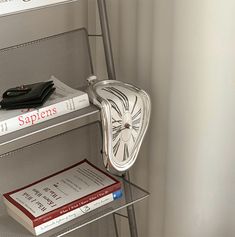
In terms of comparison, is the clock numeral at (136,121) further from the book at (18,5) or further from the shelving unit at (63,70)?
the book at (18,5)

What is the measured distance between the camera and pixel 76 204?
166 centimetres

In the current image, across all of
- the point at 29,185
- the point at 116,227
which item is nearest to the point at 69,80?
the point at 29,185

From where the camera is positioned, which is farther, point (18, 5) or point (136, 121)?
point (136, 121)

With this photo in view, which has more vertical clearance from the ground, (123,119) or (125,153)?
(123,119)

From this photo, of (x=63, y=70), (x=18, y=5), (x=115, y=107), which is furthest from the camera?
(x=63, y=70)

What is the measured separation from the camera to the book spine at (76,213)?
1624 mm

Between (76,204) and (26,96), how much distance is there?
1.12ft

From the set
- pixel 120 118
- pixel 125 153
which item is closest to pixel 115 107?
pixel 120 118

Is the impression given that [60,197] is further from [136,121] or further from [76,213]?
[136,121]

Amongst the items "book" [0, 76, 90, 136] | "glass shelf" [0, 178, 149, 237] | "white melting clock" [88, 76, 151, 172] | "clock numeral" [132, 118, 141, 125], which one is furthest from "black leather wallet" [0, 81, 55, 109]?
"glass shelf" [0, 178, 149, 237]

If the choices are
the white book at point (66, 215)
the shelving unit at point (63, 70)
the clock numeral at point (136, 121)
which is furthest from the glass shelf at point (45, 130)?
the white book at point (66, 215)

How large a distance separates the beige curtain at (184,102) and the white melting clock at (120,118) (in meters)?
0.09

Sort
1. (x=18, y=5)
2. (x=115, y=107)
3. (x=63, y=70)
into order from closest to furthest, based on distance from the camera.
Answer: (x=18, y=5) → (x=115, y=107) → (x=63, y=70)

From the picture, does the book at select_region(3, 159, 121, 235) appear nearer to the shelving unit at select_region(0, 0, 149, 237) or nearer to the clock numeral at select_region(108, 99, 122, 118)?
the shelving unit at select_region(0, 0, 149, 237)
